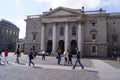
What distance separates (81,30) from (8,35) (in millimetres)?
47325

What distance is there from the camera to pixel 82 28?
58000 millimetres

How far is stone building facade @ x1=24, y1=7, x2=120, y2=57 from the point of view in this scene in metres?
57.1

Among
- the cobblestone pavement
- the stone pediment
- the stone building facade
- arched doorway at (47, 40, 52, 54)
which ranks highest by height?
the stone pediment

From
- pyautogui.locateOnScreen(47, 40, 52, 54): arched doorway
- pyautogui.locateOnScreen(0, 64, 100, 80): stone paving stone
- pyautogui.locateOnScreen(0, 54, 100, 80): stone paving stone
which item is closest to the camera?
pyautogui.locateOnScreen(0, 64, 100, 80): stone paving stone

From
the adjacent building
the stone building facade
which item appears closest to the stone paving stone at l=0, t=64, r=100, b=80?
the stone building facade

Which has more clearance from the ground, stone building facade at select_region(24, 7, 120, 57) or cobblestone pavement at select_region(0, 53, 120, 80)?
stone building facade at select_region(24, 7, 120, 57)

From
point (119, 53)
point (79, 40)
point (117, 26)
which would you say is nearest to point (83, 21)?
point (79, 40)

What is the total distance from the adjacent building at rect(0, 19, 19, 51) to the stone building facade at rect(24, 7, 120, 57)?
106 feet

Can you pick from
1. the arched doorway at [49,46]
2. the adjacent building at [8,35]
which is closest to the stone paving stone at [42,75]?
the arched doorway at [49,46]

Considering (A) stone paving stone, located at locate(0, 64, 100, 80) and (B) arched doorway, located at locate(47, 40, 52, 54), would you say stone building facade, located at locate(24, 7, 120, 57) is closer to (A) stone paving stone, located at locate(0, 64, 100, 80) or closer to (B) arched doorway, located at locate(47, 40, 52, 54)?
(B) arched doorway, located at locate(47, 40, 52, 54)

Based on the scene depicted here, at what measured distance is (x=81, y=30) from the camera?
189 ft

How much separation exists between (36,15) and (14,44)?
3745 cm

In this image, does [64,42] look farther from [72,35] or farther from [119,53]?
[119,53]

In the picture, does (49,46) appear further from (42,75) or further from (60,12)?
(42,75)
